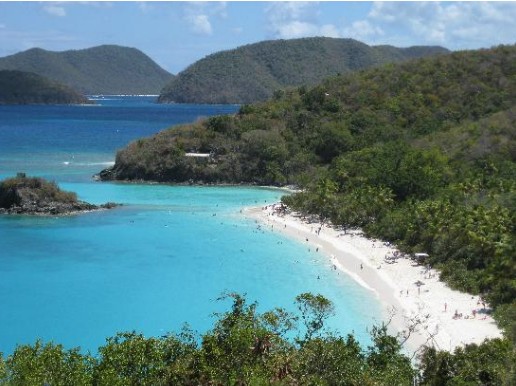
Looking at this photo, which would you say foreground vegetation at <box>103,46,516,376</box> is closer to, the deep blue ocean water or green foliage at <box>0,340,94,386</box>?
the deep blue ocean water

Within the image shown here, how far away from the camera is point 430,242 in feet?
113

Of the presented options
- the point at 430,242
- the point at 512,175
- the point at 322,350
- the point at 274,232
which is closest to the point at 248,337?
the point at 322,350

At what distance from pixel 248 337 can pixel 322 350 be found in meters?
2.03

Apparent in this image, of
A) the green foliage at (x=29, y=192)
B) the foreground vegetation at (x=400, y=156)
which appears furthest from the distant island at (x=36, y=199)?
the foreground vegetation at (x=400, y=156)

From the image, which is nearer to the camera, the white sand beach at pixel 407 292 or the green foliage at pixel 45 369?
the green foliage at pixel 45 369

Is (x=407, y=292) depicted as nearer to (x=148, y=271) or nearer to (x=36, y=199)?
(x=148, y=271)

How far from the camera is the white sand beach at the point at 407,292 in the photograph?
24781 mm

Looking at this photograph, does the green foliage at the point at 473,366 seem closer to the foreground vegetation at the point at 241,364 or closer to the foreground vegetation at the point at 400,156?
the foreground vegetation at the point at 241,364

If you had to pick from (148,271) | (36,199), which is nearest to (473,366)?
(148,271)

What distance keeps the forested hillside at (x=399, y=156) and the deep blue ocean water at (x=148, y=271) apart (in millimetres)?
5393

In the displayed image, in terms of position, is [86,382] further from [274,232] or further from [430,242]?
[274,232]

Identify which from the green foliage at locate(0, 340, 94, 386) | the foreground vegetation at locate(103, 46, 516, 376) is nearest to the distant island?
the foreground vegetation at locate(103, 46, 516, 376)

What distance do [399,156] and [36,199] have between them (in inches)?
1086

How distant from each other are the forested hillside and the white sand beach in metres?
0.86
